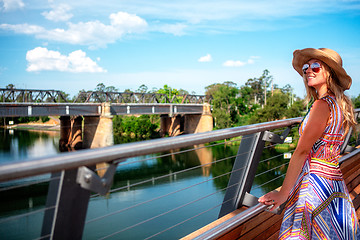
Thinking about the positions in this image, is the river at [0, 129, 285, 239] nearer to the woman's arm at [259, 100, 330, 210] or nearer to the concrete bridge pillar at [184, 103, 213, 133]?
the woman's arm at [259, 100, 330, 210]

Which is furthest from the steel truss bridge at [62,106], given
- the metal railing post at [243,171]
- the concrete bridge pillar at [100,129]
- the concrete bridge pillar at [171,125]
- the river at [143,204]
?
the metal railing post at [243,171]

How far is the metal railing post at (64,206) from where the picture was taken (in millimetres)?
982

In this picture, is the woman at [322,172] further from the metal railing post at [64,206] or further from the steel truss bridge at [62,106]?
the steel truss bridge at [62,106]

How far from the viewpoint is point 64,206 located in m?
1.01

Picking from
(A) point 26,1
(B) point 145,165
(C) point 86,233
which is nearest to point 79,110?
(B) point 145,165

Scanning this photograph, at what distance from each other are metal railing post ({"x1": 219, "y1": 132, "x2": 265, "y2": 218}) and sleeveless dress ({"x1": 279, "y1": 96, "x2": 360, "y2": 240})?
68cm

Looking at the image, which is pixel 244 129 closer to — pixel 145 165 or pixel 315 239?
pixel 315 239

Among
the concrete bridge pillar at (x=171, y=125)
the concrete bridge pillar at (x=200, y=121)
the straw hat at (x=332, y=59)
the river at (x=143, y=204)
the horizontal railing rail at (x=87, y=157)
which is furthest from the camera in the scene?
the concrete bridge pillar at (x=171, y=125)

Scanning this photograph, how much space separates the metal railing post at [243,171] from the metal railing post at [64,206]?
1.17 metres

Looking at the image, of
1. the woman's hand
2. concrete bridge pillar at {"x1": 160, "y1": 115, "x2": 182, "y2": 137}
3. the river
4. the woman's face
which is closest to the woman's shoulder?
the woman's face

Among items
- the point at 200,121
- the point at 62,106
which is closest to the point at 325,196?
the point at 62,106

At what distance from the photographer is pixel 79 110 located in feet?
101

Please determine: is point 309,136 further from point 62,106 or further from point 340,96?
point 62,106

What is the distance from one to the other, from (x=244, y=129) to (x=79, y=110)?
3089 cm
